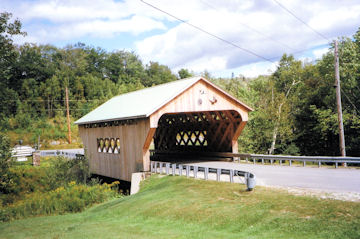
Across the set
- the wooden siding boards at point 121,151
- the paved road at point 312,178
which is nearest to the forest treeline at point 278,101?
the wooden siding boards at point 121,151

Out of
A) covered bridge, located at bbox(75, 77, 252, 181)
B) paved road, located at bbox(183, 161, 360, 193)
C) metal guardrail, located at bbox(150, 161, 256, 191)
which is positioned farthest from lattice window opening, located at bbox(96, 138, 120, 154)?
paved road, located at bbox(183, 161, 360, 193)

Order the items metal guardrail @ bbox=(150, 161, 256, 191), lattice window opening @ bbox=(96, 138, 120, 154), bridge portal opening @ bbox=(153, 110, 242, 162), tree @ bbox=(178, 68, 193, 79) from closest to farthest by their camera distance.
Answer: metal guardrail @ bbox=(150, 161, 256, 191) → lattice window opening @ bbox=(96, 138, 120, 154) → bridge portal opening @ bbox=(153, 110, 242, 162) → tree @ bbox=(178, 68, 193, 79)

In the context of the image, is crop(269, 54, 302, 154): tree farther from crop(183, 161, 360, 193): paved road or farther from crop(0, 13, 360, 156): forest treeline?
crop(183, 161, 360, 193): paved road

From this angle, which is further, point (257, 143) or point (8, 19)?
point (257, 143)

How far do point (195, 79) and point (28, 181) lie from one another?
582 inches

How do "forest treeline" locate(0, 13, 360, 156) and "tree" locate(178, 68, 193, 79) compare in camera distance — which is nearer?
"forest treeline" locate(0, 13, 360, 156)

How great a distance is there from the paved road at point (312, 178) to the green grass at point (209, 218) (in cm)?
139

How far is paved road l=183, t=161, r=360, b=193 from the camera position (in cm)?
1129

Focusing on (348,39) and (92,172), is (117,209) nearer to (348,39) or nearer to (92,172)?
(92,172)

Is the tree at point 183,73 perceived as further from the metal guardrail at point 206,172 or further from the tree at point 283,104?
the metal guardrail at point 206,172

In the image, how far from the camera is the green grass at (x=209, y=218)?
26.8ft

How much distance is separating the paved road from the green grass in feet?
4.56

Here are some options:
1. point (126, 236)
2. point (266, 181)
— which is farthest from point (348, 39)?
point (126, 236)

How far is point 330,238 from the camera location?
24.1ft
